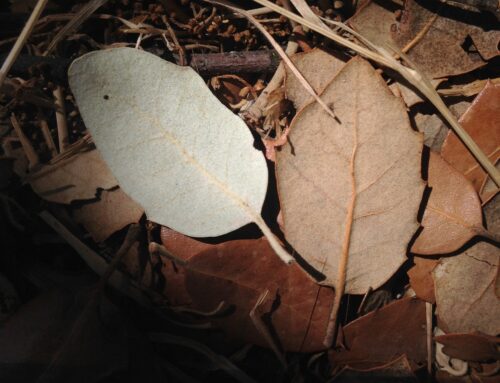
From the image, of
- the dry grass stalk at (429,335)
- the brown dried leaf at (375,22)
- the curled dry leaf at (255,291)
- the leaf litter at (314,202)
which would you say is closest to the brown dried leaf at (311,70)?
the leaf litter at (314,202)

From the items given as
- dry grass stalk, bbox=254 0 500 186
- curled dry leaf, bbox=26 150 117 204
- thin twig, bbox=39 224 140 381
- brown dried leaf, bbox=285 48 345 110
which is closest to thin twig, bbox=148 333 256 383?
thin twig, bbox=39 224 140 381

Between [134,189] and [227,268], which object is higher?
[134,189]

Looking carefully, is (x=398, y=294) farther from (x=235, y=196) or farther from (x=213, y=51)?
(x=213, y=51)

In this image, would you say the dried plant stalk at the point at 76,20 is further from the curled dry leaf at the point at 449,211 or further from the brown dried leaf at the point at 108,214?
the curled dry leaf at the point at 449,211

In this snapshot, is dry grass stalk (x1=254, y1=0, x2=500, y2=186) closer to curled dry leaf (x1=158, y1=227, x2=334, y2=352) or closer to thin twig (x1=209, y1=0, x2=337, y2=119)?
thin twig (x1=209, y1=0, x2=337, y2=119)

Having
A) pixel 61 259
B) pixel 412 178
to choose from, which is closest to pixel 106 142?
pixel 61 259
